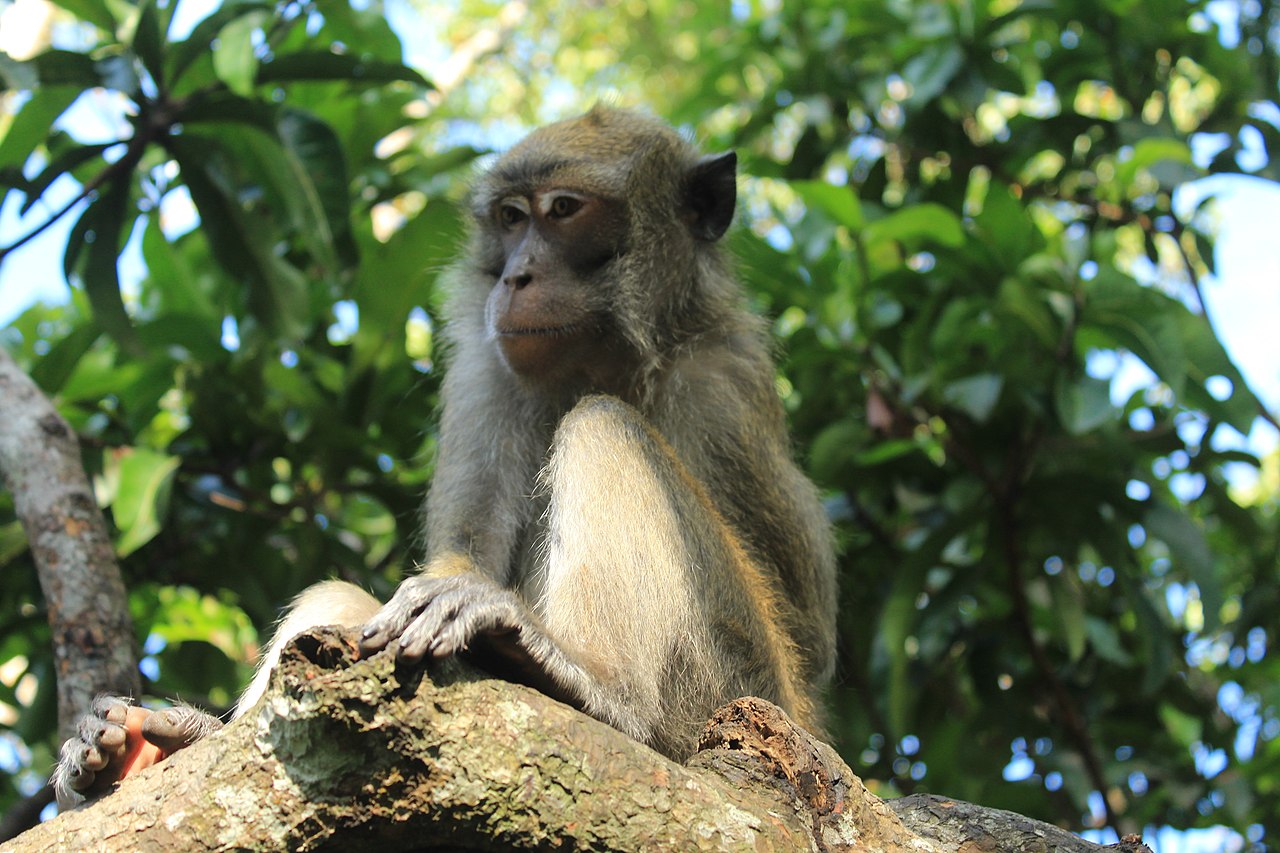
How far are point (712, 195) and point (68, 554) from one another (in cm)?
318

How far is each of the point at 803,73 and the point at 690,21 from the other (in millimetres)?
1870

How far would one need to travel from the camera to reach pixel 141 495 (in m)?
5.49

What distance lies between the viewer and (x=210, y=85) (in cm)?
604

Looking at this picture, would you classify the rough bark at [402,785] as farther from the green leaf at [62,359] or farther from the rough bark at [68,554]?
the green leaf at [62,359]

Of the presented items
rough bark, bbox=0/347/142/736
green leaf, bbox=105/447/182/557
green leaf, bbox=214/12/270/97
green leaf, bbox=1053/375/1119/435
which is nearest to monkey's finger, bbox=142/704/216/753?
rough bark, bbox=0/347/142/736

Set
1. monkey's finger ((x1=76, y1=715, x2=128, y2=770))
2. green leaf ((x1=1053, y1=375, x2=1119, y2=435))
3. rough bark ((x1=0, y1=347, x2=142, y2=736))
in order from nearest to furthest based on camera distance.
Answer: monkey's finger ((x1=76, y1=715, x2=128, y2=770)), rough bark ((x1=0, y1=347, x2=142, y2=736)), green leaf ((x1=1053, y1=375, x2=1119, y2=435))

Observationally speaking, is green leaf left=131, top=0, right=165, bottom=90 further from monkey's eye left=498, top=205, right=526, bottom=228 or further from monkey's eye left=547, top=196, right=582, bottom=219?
monkey's eye left=547, top=196, right=582, bottom=219

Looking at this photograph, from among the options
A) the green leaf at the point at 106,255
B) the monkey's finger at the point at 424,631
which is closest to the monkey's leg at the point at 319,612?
the monkey's finger at the point at 424,631

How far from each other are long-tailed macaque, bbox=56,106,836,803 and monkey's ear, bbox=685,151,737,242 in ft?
0.03

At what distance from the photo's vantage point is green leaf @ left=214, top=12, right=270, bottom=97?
5.49 metres

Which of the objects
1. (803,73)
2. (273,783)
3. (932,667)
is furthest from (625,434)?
(803,73)

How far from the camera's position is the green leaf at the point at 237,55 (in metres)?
5.49

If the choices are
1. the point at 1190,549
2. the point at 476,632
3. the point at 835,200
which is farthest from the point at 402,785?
the point at 1190,549

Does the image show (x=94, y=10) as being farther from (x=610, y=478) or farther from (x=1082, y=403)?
(x=1082, y=403)
